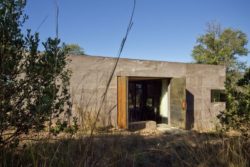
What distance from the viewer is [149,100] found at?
10875 mm

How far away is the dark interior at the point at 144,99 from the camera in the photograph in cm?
1036

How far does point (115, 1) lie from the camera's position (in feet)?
6.32

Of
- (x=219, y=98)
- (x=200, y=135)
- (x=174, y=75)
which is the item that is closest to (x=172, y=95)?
(x=174, y=75)

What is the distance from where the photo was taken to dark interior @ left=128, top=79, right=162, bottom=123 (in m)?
10.4

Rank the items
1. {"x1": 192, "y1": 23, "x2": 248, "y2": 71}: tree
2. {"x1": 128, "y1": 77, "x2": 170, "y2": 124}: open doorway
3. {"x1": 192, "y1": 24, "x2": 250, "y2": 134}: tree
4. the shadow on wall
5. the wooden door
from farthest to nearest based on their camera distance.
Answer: {"x1": 192, "y1": 23, "x2": 248, "y2": 71}: tree < {"x1": 192, "y1": 24, "x2": 250, "y2": 134}: tree < {"x1": 128, "y1": 77, "x2": 170, "y2": 124}: open doorway < the shadow on wall < the wooden door

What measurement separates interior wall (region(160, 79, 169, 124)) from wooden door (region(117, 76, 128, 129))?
2.58m

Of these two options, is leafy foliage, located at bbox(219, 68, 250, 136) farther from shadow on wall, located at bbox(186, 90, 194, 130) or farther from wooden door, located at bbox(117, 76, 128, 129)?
shadow on wall, located at bbox(186, 90, 194, 130)

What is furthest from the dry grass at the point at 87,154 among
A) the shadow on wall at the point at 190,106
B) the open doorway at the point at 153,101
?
the shadow on wall at the point at 190,106

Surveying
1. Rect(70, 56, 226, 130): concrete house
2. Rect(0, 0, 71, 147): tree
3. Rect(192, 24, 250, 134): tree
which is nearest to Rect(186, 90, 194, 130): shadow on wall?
Rect(70, 56, 226, 130): concrete house

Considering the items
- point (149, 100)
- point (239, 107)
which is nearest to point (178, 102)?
point (149, 100)

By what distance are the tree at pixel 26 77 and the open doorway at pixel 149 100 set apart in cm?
748

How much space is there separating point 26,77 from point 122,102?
5.39m

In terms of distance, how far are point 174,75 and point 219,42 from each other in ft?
47.4

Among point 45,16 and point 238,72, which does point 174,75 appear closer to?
point 45,16
